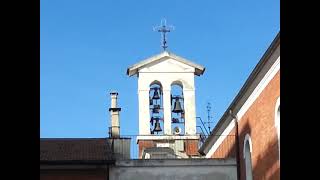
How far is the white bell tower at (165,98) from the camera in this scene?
102ft

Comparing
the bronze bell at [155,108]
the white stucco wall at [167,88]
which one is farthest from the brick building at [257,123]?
the bronze bell at [155,108]

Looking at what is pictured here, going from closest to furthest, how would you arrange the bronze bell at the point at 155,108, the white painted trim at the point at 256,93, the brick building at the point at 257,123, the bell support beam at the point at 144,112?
the brick building at the point at 257,123 < the white painted trim at the point at 256,93 < the bell support beam at the point at 144,112 < the bronze bell at the point at 155,108

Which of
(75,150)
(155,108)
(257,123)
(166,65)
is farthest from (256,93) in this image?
(166,65)

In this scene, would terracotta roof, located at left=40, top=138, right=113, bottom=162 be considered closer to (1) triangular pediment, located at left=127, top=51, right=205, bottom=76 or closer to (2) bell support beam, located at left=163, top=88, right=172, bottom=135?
(2) bell support beam, located at left=163, top=88, right=172, bottom=135

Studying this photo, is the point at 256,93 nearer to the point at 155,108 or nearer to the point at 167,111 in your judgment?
the point at 167,111

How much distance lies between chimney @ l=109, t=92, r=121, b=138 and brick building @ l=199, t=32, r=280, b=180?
3.64 m

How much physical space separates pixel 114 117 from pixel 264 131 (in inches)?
323

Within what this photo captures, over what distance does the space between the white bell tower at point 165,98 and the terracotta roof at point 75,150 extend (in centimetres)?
321

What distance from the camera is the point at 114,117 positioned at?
95.0 ft

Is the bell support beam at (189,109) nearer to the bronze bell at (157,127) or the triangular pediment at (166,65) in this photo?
the triangular pediment at (166,65)

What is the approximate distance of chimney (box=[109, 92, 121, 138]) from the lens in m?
28.3

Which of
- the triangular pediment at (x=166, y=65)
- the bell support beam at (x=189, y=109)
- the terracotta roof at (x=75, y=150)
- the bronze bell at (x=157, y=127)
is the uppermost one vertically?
the triangular pediment at (x=166, y=65)
